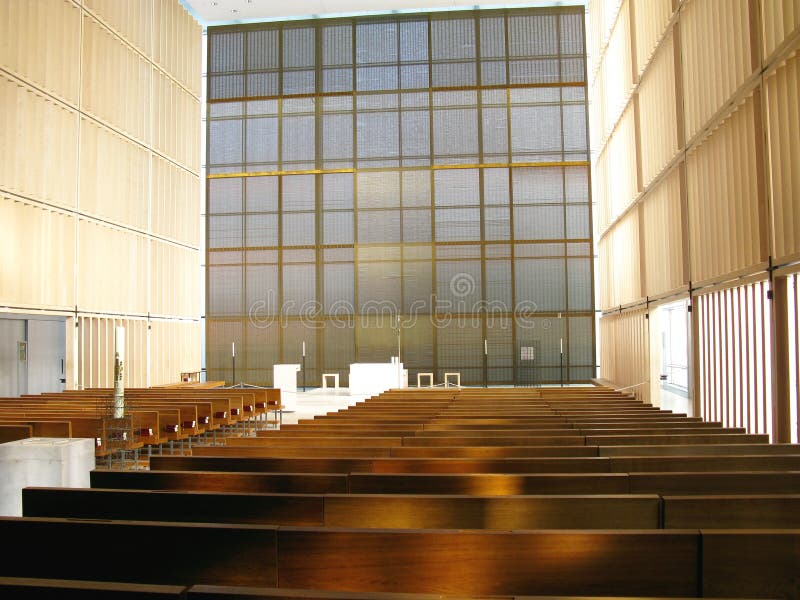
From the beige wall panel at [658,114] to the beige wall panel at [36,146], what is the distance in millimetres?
11200

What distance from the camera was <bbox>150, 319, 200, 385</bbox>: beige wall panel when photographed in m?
16.8

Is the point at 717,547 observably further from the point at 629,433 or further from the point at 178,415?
the point at 178,415

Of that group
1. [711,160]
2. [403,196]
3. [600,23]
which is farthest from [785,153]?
[403,196]

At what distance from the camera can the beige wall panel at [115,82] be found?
14.1 m

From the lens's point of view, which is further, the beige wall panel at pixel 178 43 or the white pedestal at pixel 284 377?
the beige wall panel at pixel 178 43

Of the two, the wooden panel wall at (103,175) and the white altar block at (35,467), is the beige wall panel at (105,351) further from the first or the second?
the white altar block at (35,467)

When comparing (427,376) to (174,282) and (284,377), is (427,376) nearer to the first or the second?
(284,377)

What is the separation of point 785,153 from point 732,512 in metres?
5.13

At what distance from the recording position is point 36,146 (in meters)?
12.4

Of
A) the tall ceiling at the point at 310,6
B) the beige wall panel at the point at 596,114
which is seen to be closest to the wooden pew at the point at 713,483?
the beige wall panel at the point at 596,114

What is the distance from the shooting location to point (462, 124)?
19.9m

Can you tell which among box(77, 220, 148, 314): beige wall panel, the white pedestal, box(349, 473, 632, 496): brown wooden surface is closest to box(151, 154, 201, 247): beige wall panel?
box(77, 220, 148, 314): beige wall panel

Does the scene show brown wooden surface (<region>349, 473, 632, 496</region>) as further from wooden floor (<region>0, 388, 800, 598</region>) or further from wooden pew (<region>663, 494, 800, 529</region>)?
wooden pew (<region>663, 494, 800, 529</region>)

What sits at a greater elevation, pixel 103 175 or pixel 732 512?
pixel 103 175
